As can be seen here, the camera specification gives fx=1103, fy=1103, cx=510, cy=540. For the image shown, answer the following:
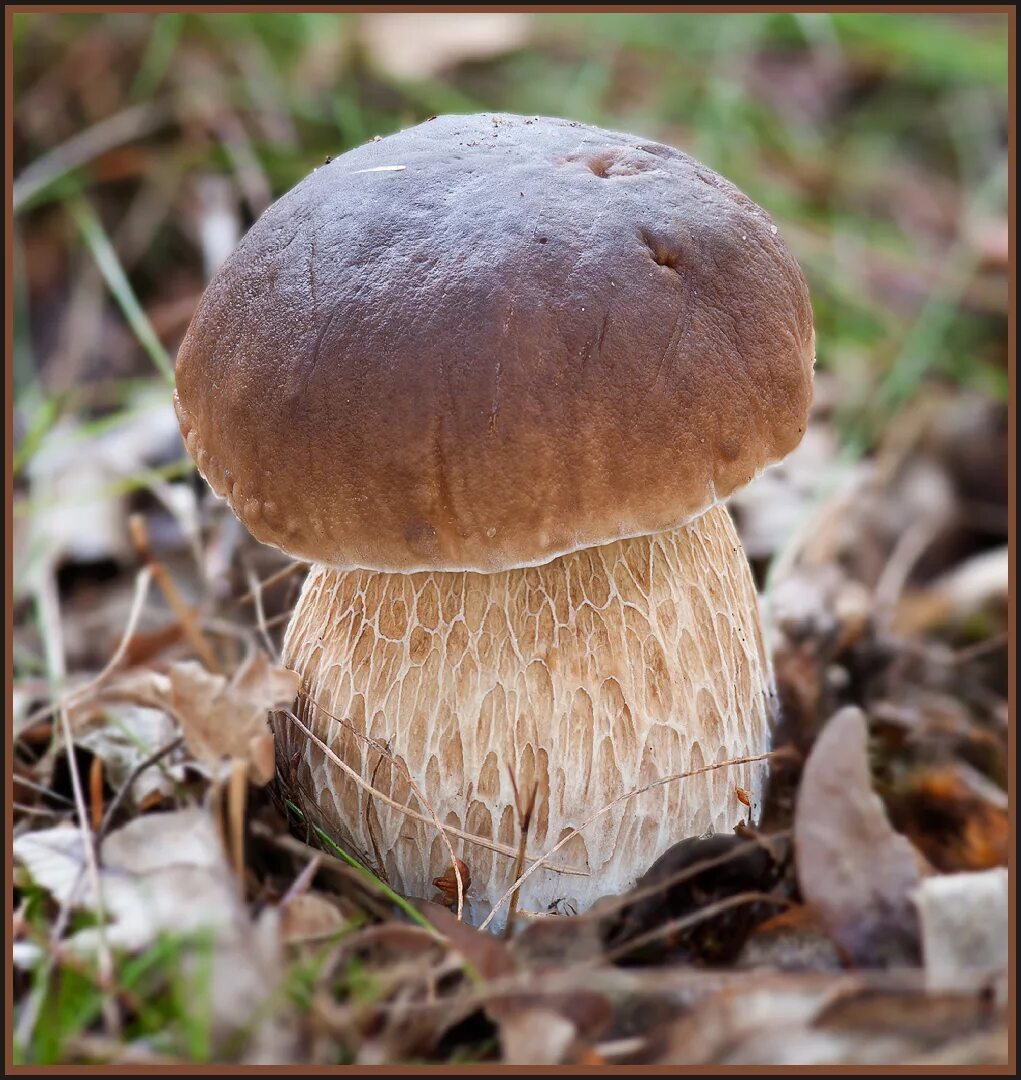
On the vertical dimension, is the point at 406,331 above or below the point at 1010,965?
above

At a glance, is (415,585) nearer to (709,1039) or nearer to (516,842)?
(516,842)

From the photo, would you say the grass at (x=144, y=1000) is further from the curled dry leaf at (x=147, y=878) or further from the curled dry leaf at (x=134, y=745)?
the curled dry leaf at (x=134, y=745)

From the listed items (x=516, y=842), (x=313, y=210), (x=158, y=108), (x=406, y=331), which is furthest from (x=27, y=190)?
(x=516, y=842)

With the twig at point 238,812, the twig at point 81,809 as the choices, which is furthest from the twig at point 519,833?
the twig at point 81,809

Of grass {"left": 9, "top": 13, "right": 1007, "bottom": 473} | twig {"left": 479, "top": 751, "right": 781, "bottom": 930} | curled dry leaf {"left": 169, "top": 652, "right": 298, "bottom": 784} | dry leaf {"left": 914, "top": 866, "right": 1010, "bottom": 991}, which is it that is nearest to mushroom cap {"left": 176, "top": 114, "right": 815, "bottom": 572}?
curled dry leaf {"left": 169, "top": 652, "right": 298, "bottom": 784}

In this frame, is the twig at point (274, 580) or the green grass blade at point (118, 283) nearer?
the twig at point (274, 580)

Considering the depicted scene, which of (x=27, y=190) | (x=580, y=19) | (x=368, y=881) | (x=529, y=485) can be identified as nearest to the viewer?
(x=529, y=485)

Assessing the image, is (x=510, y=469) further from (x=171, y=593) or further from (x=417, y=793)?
(x=171, y=593)
